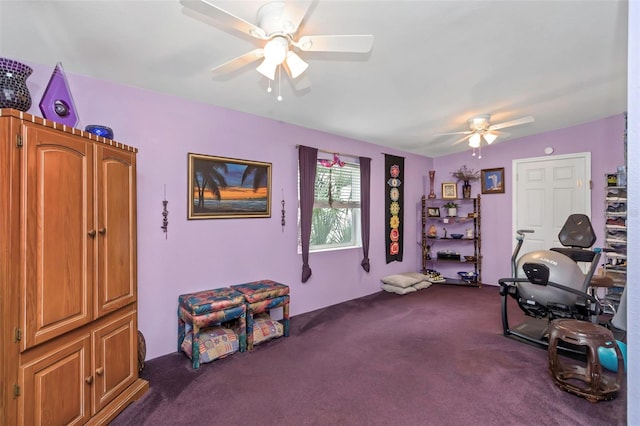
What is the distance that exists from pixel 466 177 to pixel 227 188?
Result: 431 cm

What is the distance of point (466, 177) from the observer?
5.46 meters

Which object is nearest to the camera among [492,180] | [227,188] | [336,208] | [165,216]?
[165,216]

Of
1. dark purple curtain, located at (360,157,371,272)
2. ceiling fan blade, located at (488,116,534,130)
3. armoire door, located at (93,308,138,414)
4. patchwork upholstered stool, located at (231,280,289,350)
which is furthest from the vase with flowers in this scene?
armoire door, located at (93,308,138,414)

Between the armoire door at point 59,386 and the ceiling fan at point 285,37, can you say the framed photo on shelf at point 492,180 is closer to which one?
the ceiling fan at point 285,37

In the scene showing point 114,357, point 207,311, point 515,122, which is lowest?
point 114,357

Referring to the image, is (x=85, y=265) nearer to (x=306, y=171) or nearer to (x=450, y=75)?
(x=306, y=171)

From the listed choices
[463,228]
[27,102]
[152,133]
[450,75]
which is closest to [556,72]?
[450,75]

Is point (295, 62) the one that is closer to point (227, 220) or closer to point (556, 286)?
point (227, 220)

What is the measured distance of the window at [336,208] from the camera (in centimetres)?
420

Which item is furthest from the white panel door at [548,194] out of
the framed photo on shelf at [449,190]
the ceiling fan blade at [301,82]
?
the ceiling fan blade at [301,82]

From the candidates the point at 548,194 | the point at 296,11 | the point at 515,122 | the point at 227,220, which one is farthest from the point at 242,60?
the point at 548,194

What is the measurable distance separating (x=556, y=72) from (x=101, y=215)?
398 centimetres

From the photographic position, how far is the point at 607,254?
392cm

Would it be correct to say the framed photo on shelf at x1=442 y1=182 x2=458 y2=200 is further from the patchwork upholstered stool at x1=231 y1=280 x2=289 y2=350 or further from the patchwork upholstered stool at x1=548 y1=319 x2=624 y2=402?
the patchwork upholstered stool at x1=231 y1=280 x2=289 y2=350
